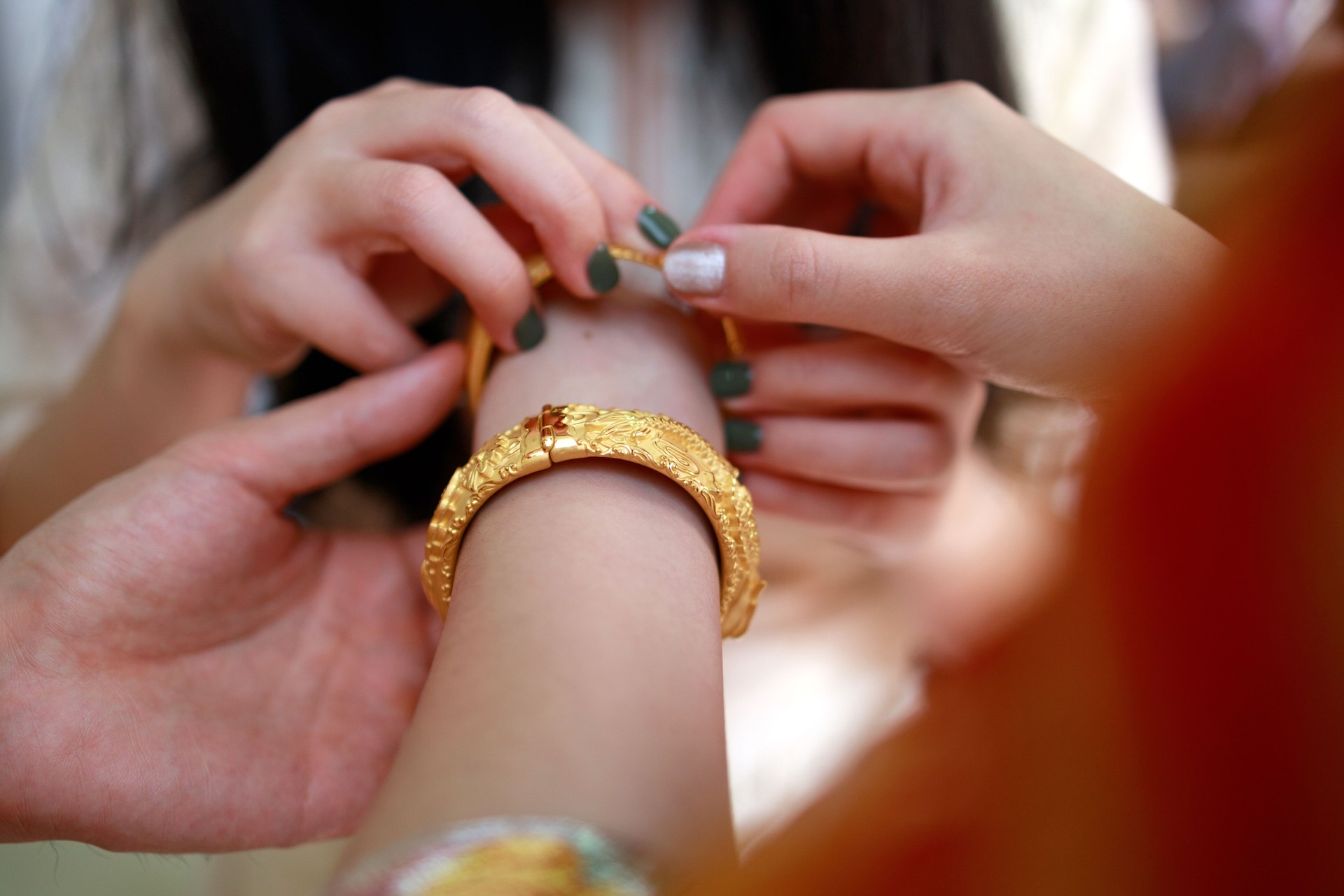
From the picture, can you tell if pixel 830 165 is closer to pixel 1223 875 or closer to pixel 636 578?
pixel 636 578

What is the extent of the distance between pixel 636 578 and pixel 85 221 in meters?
1.44

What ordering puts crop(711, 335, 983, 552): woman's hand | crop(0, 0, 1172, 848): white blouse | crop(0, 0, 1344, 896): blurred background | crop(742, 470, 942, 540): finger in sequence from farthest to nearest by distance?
1. crop(0, 0, 1172, 848): white blouse
2. crop(0, 0, 1344, 896): blurred background
3. crop(742, 470, 942, 540): finger
4. crop(711, 335, 983, 552): woman's hand

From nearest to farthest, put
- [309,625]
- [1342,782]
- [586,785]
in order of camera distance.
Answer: [1342,782] → [586,785] → [309,625]

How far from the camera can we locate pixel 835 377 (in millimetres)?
718

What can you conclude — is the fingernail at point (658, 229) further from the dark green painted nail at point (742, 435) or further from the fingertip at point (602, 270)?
the dark green painted nail at point (742, 435)

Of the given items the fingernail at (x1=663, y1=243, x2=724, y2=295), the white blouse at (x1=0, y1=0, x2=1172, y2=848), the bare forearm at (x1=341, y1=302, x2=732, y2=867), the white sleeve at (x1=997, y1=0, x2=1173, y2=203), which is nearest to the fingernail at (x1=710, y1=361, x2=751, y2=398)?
the fingernail at (x1=663, y1=243, x2=724, y2=295)

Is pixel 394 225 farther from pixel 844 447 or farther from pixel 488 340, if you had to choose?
pixel 844 447

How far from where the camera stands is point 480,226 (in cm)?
63

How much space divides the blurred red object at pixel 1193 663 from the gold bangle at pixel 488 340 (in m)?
0.46

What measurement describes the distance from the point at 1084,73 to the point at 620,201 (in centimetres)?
105

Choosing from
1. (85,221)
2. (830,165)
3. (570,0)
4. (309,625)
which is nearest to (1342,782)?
(830,165)

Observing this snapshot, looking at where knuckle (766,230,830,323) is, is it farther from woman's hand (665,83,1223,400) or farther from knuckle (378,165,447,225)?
knuckle (378,165,447,225)

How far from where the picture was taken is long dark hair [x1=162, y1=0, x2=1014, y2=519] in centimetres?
103

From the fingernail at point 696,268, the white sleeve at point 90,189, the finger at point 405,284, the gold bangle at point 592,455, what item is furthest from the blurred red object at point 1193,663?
the white sleeve at point 90,189
